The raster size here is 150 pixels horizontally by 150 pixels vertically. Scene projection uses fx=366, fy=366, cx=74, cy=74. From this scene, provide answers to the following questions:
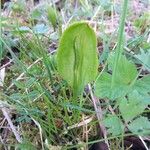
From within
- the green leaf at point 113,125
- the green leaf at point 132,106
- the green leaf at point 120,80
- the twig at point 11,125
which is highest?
the green leaf at point 120,80

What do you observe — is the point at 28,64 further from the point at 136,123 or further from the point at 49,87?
the point at 136,123

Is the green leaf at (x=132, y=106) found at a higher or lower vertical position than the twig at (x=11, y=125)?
higher

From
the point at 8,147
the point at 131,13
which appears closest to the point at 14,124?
the point at 8,147

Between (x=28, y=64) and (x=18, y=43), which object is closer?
(x=28, y=64)

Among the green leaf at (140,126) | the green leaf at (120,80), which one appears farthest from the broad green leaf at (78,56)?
the green leaf at (140,126)

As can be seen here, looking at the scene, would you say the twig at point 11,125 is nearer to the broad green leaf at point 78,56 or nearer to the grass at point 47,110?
the grass at point 47,110

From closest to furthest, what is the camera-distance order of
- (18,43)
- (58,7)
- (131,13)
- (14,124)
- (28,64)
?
(14,124) < (28,64) < (18,43) < (131,13) < (58,7)

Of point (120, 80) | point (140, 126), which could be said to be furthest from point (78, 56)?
point (140, 126)
